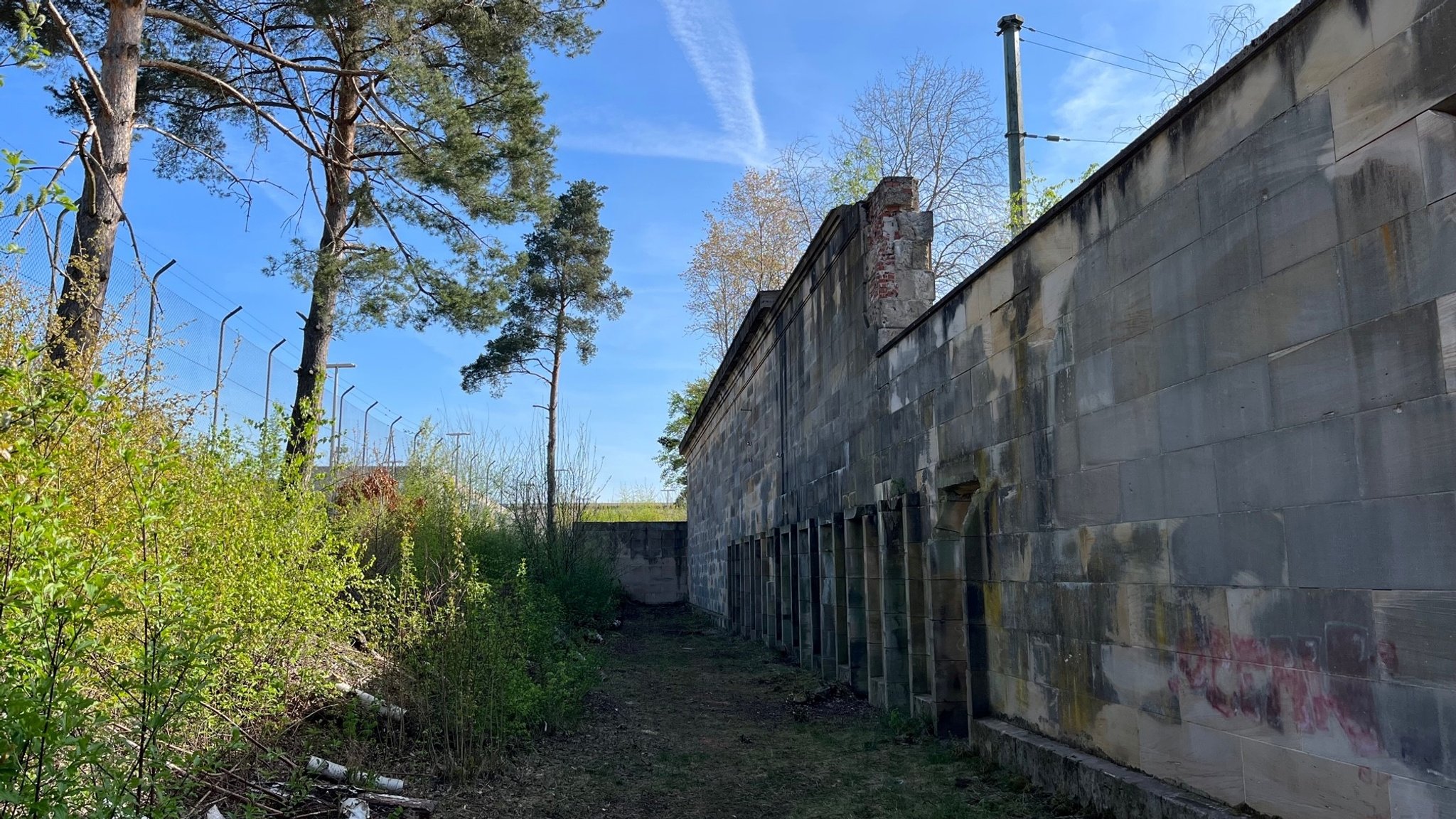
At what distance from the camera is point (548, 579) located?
14031 millimetres

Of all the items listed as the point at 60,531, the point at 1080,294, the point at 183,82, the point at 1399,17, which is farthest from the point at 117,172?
the point at 1399,17

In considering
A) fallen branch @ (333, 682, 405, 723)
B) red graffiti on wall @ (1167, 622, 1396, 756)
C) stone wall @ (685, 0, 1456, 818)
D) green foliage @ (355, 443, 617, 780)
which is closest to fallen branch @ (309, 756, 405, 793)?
green foliage @ (355, 443, 617, 780)

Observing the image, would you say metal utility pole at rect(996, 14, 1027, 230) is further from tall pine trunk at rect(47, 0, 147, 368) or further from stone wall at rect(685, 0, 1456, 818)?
tall pine trunk at rect(47, 0, 147, 368)

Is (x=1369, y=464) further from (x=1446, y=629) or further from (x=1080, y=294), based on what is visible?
(x=1080, y=294)

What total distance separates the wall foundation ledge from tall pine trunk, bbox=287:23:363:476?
947 cm

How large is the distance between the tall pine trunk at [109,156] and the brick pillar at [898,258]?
244 inches

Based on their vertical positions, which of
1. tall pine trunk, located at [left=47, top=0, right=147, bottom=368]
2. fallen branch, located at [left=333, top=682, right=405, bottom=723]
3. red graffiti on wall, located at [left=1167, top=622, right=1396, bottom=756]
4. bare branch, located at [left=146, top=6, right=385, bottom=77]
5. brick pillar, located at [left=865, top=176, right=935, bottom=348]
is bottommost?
fallen branch, located at [left=333, top=682, right=405, bottom=723]

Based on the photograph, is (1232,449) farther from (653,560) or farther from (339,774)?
(653,560)

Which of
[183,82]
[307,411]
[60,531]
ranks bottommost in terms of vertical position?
[60,531]

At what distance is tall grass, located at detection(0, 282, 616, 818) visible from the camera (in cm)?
289

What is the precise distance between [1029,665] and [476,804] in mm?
3170

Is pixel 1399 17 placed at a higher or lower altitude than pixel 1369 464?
higher

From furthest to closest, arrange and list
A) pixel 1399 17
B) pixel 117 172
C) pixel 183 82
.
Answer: pixel 183 82
pixel 117 172
pixel 1399 17

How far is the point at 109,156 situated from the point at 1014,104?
32.2ft
